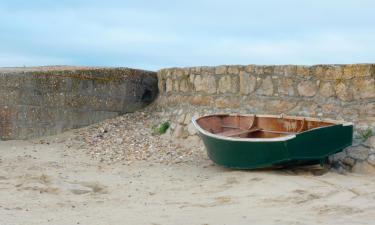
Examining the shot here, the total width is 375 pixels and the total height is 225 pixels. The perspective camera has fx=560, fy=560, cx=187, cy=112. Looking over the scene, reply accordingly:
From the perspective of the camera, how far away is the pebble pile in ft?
31.5

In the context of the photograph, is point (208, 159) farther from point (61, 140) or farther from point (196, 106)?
point (61, 140)

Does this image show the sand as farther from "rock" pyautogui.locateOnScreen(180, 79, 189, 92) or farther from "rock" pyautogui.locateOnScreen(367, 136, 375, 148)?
"rock" pyautogui.locateOnScreen(180, 79, 189, 92)

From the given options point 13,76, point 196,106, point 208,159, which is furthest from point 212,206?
point 13,76

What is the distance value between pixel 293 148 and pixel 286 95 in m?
1.76

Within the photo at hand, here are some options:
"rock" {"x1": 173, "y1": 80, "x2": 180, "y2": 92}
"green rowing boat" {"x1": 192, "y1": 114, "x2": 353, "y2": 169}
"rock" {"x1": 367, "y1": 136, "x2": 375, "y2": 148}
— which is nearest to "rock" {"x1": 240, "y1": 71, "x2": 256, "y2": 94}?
"green rowing boat" {"x1": 192, "y1": 114, "x2": 353, "y2": 169}

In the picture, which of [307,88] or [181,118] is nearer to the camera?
[307,88]

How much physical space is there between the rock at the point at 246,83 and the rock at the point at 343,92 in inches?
59.3

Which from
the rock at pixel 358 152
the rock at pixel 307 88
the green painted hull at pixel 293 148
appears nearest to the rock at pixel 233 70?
the rock at pixel 307 88

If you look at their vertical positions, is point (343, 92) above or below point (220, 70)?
below

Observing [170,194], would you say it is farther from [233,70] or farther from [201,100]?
[201,100]

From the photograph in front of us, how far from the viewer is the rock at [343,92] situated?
8.48 meters

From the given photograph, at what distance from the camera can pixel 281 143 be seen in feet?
24.7

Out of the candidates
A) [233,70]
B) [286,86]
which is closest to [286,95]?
[286,86]

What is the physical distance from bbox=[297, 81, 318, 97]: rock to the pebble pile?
6.50ft
